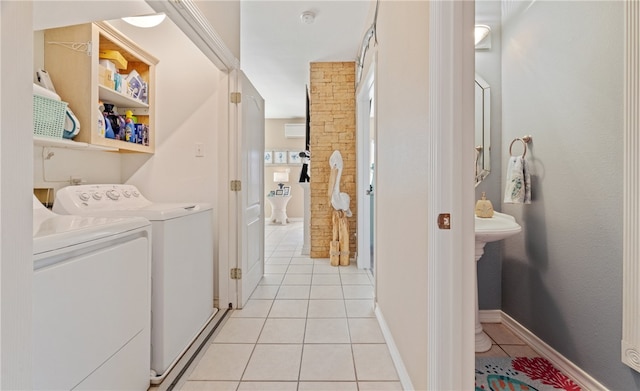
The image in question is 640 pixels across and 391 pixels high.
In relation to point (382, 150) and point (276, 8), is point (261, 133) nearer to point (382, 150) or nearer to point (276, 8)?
point (276, 8)

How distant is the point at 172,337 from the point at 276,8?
275cm

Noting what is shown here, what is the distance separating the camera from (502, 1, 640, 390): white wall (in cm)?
127

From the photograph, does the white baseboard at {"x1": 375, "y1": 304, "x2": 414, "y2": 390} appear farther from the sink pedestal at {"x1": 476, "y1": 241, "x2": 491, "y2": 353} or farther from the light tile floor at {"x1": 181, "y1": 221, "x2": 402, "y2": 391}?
the sink pedestal at {"x1": 476, "y1": 241, "x2": 491, "y2": 353}

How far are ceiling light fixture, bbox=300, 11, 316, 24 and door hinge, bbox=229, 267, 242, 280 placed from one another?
7.96 ft

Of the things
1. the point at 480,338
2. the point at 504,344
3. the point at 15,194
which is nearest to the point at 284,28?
the point at 15,194

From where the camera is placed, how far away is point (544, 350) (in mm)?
1624

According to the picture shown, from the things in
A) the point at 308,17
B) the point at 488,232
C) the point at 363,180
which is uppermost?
the point at 308,17

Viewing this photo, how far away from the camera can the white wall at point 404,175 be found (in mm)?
1128

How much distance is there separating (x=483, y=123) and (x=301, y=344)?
201cm

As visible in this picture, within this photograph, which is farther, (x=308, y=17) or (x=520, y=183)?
(x=308, y=17)

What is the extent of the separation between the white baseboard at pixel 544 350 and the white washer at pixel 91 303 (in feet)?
7.07

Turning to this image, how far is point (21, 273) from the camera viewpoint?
26.1 inches

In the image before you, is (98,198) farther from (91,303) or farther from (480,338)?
(480,338)

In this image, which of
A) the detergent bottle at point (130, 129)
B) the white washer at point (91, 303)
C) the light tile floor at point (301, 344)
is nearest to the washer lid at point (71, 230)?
the white washer at point (91, 303)
